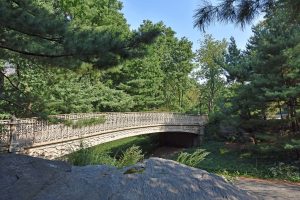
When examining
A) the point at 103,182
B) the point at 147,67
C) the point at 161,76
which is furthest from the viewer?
the point at 161,76

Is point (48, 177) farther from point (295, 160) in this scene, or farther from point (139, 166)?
point (295, 160)

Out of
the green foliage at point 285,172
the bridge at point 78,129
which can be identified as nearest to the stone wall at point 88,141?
the bridge at point 78,129

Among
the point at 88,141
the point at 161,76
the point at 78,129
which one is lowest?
the point at 88,141

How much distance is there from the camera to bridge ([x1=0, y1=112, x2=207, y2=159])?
35.8 ft

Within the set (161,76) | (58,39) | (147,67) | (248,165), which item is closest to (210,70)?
(161,76)

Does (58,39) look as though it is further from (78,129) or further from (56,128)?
(78,129)

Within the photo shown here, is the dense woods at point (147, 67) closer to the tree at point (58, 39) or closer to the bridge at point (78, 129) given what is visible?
the tree at point (58, 39)

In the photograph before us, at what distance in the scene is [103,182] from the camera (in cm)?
348

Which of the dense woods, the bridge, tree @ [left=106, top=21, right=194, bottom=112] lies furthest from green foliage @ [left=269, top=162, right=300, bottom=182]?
tree @ [left=106, top=21, right=194, bottom=112]

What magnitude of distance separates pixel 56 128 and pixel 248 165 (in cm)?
944

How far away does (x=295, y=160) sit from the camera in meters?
16.5

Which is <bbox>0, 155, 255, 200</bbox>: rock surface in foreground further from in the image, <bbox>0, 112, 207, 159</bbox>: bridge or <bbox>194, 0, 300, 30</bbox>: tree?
<bbox>0, 112, 207, 159</bbox>: bridge

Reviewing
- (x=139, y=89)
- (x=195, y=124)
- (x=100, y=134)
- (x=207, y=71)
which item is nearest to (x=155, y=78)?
(x=139, y=89)

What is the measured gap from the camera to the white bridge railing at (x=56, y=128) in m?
10.9
